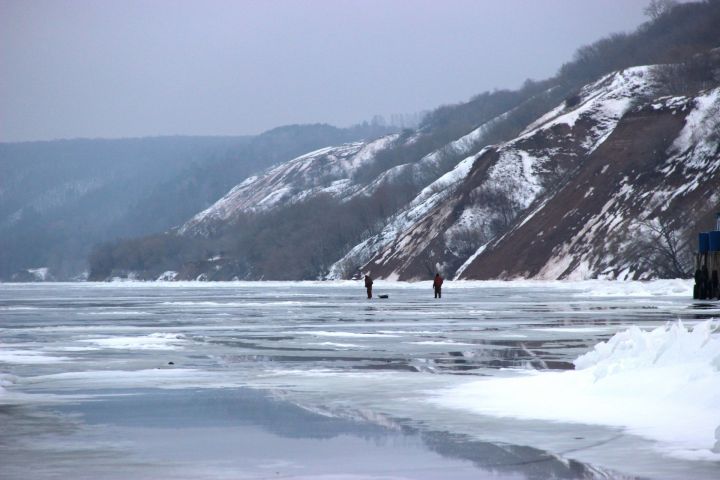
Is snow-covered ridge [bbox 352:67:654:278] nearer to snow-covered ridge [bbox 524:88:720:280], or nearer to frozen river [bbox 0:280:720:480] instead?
snow-covered ridge [bbox 524:88:720:280]

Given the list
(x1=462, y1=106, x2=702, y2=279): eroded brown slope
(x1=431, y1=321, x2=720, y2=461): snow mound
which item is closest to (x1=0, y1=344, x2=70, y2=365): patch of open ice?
(x1=431, y1=321, x2=720, y2=461): snow mound

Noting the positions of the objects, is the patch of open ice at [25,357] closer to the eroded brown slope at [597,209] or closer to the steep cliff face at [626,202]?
the steep cliff face at [626,202]

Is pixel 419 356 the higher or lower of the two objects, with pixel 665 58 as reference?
lower

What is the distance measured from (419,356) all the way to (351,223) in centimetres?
17630

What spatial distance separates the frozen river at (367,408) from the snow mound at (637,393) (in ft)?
0.11

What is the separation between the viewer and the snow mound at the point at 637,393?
1213 centimetres

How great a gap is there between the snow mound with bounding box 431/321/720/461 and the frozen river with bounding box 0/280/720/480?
0.11 feet

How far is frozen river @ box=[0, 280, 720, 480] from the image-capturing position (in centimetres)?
1033

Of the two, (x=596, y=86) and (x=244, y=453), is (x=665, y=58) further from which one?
(x=244, y=453)

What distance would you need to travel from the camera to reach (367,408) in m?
14.3

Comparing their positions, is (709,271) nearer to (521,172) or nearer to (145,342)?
(145,342)

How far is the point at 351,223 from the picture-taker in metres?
199

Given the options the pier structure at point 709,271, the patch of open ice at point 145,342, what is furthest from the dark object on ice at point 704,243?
the patch of open ice at point 145,342

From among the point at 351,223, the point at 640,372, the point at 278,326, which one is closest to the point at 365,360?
the point at 640,372
